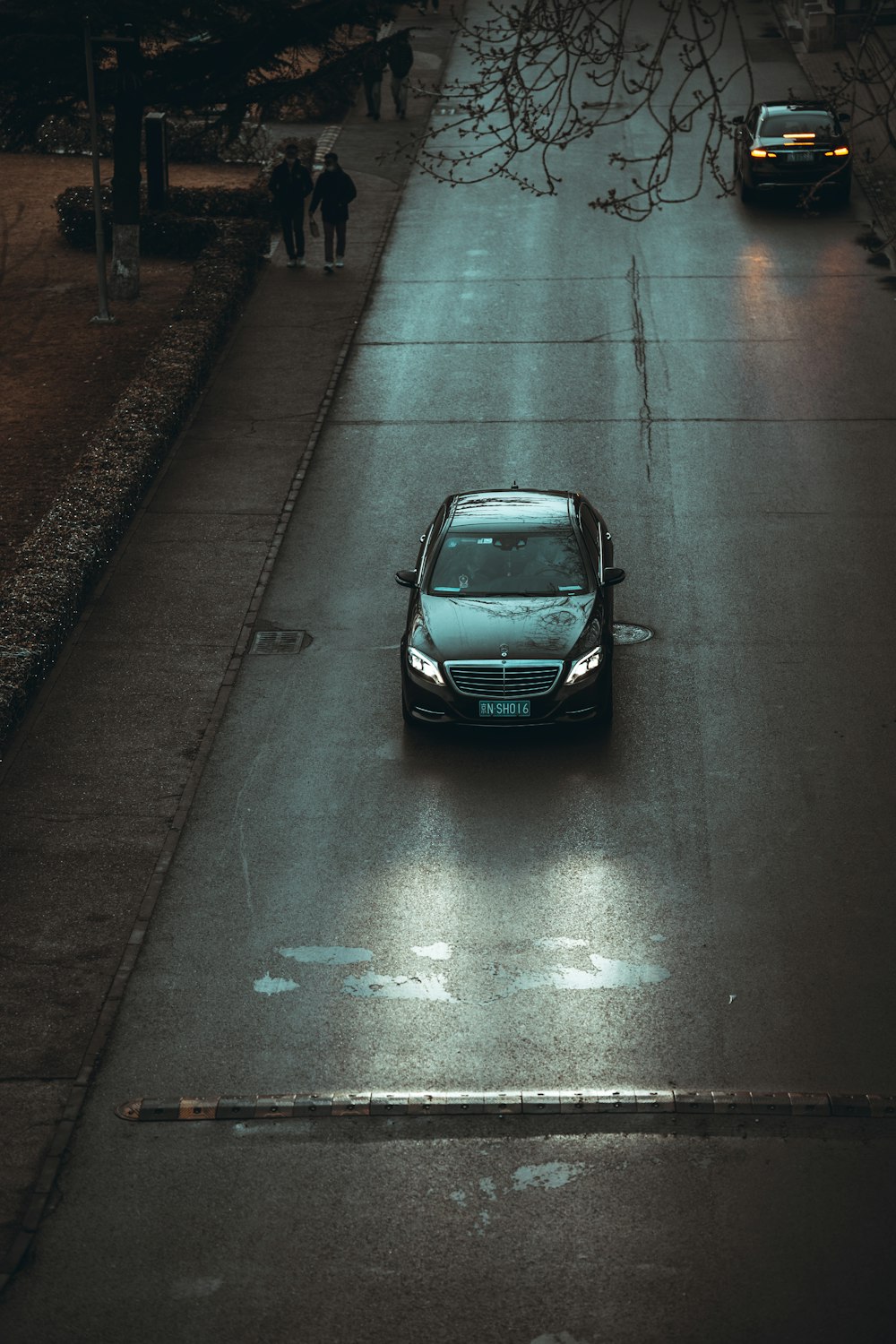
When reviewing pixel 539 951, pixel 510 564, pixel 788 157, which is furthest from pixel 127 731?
A: pixel 788 157

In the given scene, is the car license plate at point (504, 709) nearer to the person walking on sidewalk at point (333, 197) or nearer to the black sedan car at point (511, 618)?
the black sedan car at point (511, 618)

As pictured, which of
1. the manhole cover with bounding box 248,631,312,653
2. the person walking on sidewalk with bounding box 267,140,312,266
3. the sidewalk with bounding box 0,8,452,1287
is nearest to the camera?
the sidewalk with bounding box 0,8,452,1287

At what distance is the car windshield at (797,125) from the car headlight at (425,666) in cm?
2099

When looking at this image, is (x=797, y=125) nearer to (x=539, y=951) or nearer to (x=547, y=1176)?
(x=539, y=951)

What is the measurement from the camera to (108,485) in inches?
714

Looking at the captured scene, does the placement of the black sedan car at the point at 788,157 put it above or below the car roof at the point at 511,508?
below

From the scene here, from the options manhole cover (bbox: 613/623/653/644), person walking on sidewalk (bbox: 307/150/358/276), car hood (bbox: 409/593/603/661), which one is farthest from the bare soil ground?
manhole cover (bbox: 613/623/653/644)

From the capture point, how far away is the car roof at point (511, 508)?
15.1 m

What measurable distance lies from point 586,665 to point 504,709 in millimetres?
778

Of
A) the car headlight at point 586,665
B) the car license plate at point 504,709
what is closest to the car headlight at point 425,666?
the car license plate at point 504,709

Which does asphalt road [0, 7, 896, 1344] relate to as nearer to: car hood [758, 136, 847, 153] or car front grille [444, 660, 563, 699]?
car front grille [444, 660, 563, 699]

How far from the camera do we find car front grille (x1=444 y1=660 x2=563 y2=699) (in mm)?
13328

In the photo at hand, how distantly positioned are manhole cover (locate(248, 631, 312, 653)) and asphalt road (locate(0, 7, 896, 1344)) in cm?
14

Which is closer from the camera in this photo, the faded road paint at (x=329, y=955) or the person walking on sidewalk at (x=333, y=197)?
the faded road paint at (x=329, y=955)
